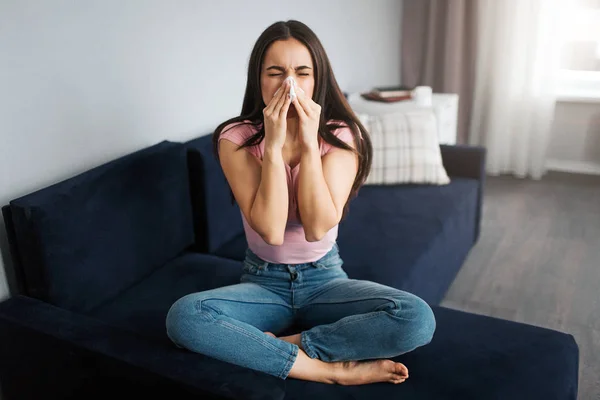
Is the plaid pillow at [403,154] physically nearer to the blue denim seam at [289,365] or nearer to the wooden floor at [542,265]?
the wooden floor at [542,265]

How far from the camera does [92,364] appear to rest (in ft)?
A: 4.58

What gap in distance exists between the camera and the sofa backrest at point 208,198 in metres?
2.12

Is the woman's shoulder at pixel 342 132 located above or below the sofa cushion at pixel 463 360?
above

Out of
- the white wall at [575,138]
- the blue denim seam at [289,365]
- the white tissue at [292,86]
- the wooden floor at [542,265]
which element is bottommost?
the wooden floor at [542,265]

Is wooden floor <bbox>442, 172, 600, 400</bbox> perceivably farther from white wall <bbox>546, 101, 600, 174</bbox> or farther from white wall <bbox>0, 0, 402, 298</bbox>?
white wall <bbox>0, 0, 402, 298</bbox>

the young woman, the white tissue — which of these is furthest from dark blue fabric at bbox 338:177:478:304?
the white tissue

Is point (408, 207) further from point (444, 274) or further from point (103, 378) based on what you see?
point (103, 378)

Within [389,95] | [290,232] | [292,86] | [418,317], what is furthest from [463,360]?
[389,95]

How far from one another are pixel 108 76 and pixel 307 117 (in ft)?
2.76

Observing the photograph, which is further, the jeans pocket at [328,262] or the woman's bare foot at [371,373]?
the jeans pocket at [328,262]

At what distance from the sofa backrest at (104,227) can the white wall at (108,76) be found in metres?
0.12

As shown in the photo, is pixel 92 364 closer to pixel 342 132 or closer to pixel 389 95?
pixel 342 132

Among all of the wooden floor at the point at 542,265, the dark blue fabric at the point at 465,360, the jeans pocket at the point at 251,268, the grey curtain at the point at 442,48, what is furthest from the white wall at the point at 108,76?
the grey curtain at the point at 442,48

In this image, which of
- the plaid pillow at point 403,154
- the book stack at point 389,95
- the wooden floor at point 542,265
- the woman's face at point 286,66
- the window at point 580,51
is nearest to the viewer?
the woman's face at point 286,66
